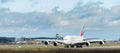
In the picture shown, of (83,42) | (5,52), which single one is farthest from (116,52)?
(83,42)

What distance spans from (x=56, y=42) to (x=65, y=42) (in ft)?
11.4

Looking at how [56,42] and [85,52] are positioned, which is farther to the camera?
[56,42]

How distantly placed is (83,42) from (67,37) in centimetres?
680

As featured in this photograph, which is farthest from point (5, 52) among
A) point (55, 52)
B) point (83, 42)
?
point (83, 42)

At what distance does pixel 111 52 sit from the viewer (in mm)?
59125

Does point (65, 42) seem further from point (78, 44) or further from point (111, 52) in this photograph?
point (111, 52)

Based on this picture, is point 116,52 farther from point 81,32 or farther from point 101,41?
point 81,32

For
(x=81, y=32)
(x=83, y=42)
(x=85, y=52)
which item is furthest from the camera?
(x=81, y=32)

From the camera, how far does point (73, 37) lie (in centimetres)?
11881

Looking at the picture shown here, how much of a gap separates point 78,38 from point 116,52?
2363 inches

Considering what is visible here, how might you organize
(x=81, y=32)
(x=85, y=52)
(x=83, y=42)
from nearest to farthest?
(x=85, y=52), (x=83, y=42), (x=81, y=32)

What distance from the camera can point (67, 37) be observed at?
119 m

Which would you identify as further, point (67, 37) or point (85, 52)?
point (67, 37)

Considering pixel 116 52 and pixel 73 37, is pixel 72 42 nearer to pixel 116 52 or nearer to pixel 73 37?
pixel 73 37
